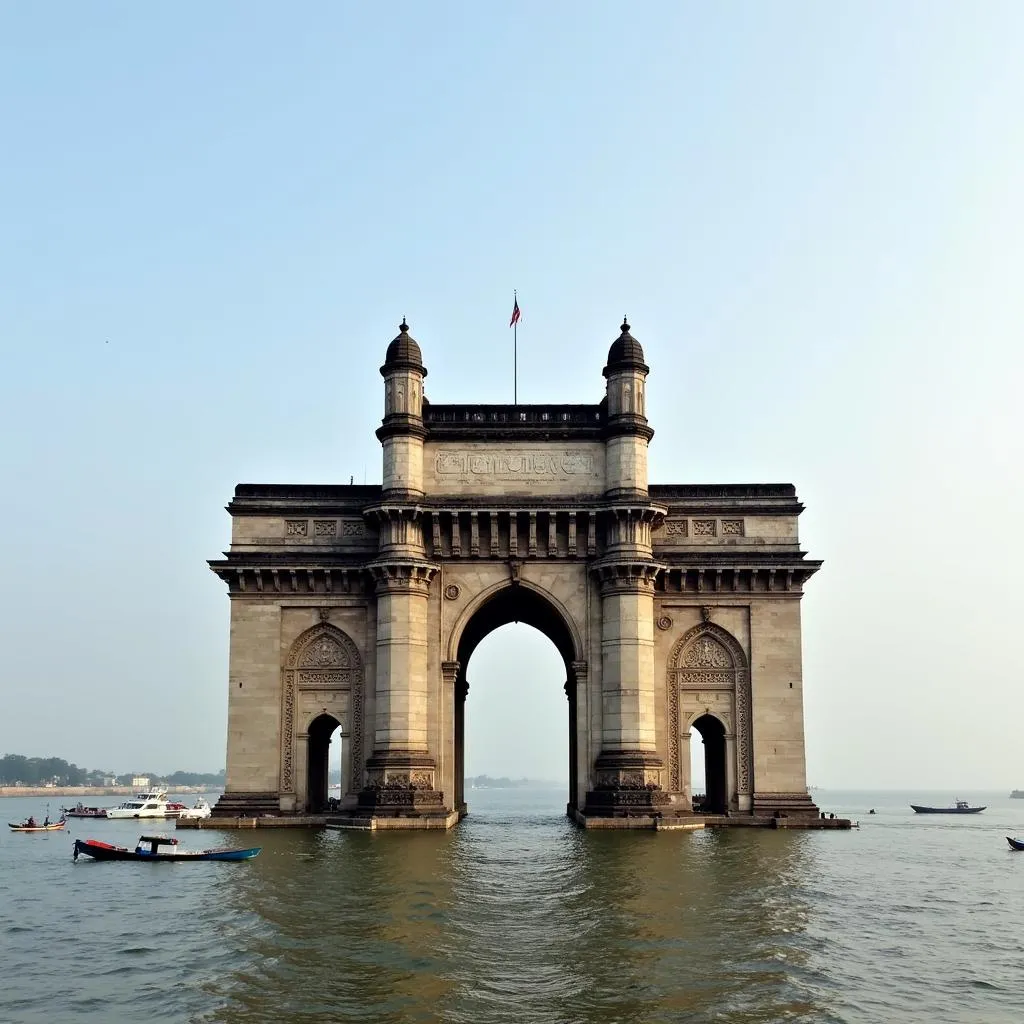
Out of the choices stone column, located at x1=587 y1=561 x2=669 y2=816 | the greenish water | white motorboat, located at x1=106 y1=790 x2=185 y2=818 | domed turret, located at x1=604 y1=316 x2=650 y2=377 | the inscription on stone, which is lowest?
white motorboat, located at x1=106 y1=790 x2=185 y2=818

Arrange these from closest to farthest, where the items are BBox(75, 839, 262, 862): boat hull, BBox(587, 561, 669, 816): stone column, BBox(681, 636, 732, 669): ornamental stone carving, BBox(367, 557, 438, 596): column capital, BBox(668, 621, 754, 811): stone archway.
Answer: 1. BBox(75, 839, 262, 862): boat hull
2. BBox(587, 561, 669, 816): stone column
3. BBox(367, 557, 438, 596): column capital
4. BBox(668, 621, 754, 811): stone archway
5. BBox(681, 636, 732, 669): ornamental stone carving

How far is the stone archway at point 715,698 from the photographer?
1670 inches

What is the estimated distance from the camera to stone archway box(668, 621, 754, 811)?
42406 mm

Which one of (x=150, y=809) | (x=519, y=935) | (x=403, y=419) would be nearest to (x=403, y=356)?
(x=403, y=419)

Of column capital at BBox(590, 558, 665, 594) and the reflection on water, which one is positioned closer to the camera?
the reflection on water

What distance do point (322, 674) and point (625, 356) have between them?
1601 centimetres

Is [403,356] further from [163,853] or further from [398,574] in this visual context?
[163,853]

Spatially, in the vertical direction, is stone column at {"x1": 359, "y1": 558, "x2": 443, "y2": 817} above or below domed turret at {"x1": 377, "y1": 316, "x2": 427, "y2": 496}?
below

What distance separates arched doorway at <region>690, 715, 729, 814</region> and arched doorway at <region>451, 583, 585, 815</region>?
197 inches

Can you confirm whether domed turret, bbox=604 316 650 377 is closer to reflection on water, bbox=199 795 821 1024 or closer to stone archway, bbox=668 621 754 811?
stone archway, bbox=668 621 754 811

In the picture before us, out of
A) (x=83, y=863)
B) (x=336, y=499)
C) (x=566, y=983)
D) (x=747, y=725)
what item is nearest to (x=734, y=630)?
(x=747, y=725)

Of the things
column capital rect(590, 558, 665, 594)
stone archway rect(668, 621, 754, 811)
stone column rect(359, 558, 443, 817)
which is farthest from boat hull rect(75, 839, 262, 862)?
stone archway rect(668, 621, 754, 811)

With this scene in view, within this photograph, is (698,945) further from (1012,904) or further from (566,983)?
(1012,904)

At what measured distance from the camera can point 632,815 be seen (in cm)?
3881
